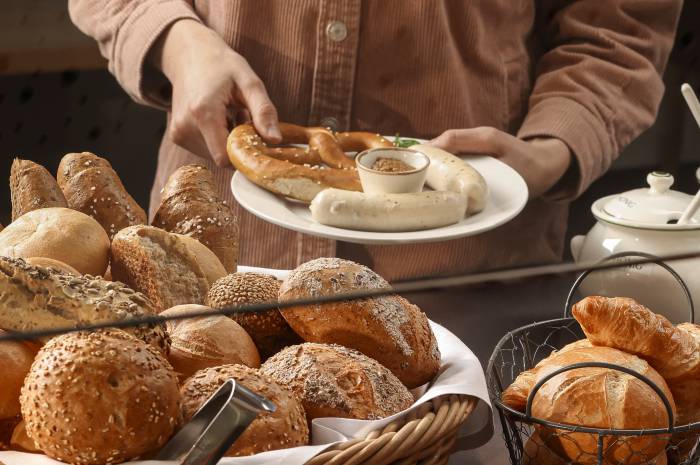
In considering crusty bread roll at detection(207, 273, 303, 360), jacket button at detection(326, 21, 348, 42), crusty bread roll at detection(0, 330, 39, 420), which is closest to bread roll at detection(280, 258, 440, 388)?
crusty bread roll at detection(207, 273, 303, 360)

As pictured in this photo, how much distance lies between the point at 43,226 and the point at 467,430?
22 cm

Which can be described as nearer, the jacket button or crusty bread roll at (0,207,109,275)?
crusty bread roll at (0,207,109,275)

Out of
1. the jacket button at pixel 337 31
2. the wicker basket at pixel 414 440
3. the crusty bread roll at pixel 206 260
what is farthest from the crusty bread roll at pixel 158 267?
the jacket button at pixel 337 31

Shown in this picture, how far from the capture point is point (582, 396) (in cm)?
39

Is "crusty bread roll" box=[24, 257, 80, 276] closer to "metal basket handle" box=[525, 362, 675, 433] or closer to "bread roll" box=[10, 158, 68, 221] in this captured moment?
"bread roll" box=[10, 158, 68, 221]

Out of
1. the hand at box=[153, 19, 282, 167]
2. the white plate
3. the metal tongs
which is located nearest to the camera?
the metal tongs

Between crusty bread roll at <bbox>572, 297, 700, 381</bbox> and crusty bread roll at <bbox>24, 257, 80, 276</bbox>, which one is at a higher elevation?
crusty bread roll at <bbox>24, 257, 80, 276</bbox>

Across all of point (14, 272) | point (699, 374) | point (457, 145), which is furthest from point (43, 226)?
point (699, 374)

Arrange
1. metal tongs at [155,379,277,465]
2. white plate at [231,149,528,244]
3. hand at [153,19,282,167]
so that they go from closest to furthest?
metal tongs at [155,379,277,465]
white plate at [231,149,528,244]
hand at [153,19,282,167]

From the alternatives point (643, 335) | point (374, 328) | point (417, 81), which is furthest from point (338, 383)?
point (417, 81)

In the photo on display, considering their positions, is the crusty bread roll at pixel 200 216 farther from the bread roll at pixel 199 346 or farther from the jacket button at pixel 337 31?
the jacket button at pixel 337 31

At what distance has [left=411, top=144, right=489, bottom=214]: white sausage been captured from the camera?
376 mm

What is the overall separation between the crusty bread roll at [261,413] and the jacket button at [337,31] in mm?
348

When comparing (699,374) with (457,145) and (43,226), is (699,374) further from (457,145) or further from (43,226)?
(43,226)
